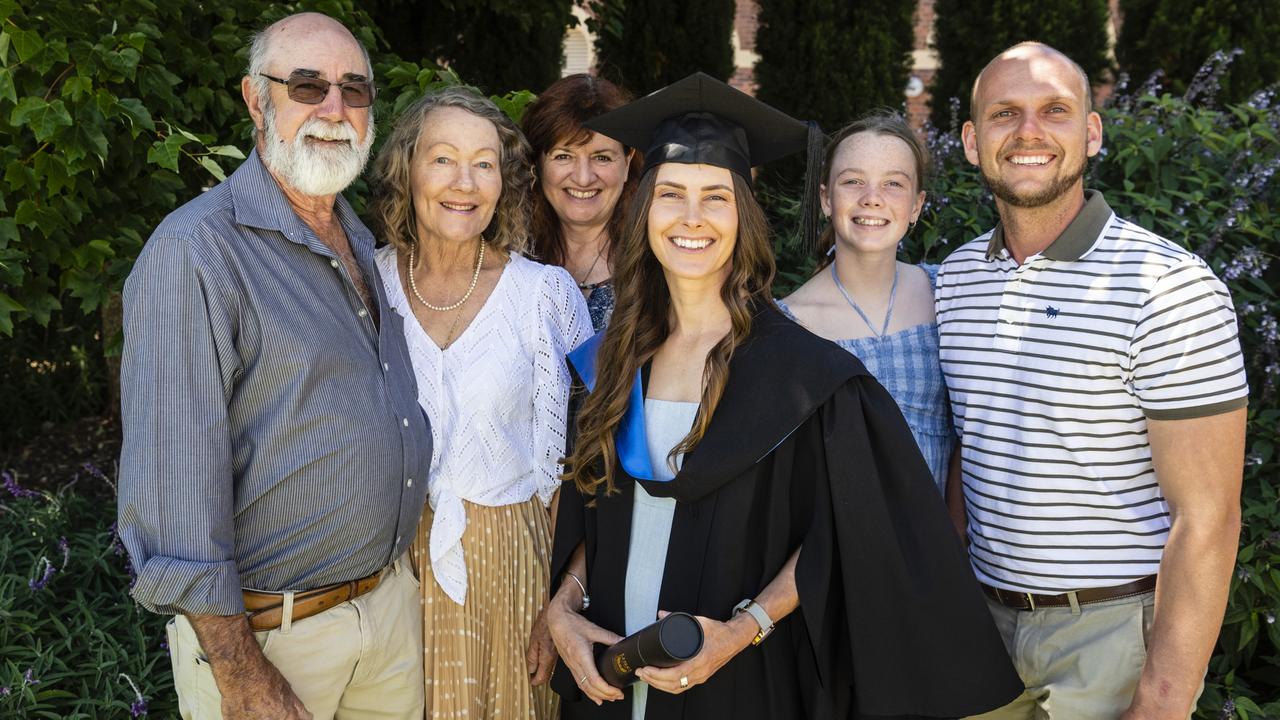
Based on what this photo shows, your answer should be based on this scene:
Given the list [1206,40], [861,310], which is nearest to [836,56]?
[1206,40]

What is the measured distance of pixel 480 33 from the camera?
20.4 feet

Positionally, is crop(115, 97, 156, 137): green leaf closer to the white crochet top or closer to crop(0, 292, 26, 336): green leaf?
crop(0, 292, 26, 336): green leaf

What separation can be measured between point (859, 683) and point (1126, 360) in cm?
99

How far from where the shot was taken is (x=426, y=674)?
2717mm

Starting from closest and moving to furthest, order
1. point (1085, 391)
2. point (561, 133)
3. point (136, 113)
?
point (1085, 391) → point (136, 113) → point (561, 133)

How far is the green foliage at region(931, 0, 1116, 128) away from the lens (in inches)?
273

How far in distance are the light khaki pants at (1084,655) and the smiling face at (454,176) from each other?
73.9 inches

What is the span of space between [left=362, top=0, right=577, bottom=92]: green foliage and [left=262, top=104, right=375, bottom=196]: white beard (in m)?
2.77

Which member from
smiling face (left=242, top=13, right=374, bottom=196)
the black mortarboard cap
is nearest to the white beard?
smiling face (left=242, top=13, right=374, bottom=196)

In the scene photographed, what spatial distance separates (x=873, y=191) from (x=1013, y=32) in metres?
4.94

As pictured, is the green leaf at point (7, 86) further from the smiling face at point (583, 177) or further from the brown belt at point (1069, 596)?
the brown belt at point (1069, 596)

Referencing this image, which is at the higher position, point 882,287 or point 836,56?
point 836,56

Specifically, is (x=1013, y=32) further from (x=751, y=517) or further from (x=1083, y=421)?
(x=751, y=517)

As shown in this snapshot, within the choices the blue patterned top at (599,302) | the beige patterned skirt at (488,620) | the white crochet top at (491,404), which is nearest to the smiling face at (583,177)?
the blue patterned top at (599,302)
